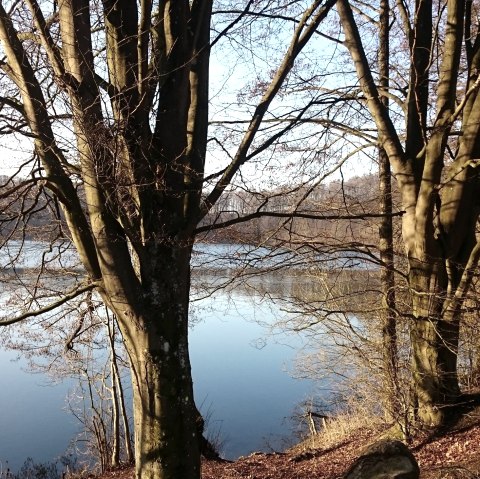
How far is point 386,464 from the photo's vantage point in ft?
14.4

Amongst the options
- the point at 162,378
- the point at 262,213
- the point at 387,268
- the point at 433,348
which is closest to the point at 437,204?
the point at 387,268

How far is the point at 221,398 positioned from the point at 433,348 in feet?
28.1

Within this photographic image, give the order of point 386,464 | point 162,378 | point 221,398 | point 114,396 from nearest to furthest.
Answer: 1. point 386,464
2. point 162,378
3. point 114,396
4. point 221,398

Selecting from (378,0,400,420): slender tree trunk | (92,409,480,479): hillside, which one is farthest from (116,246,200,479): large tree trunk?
(378,0,400,420): slender tree trunk

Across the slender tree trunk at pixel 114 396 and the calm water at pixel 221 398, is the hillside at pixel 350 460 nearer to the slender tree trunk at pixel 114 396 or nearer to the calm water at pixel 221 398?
the slender tree trunk at pixel 114 396

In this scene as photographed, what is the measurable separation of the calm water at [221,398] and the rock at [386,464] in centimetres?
543

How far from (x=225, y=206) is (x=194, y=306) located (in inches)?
183

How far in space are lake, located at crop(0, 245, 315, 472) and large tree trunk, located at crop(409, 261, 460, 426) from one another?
357cm

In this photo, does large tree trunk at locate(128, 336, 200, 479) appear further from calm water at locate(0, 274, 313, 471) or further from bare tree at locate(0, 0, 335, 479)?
calm water at locate(0, 274, 313, 471)

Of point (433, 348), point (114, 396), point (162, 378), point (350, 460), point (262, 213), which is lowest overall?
point (350, 460)

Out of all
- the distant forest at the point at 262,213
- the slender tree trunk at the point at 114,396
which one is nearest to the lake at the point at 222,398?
the slender tree trunk at the point at 114,396

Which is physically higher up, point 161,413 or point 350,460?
point 161,413

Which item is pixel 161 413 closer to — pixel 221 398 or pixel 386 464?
pixel 386 464

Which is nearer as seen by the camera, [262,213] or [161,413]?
[161,413]
